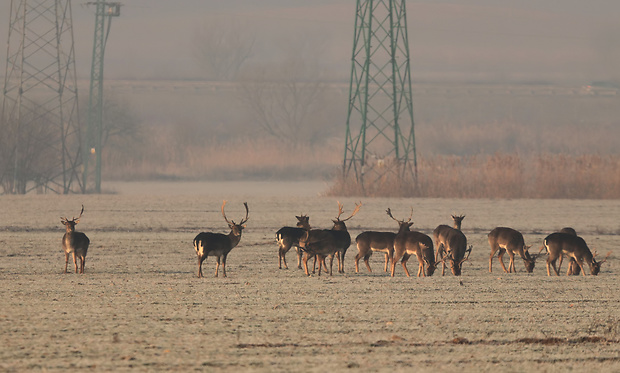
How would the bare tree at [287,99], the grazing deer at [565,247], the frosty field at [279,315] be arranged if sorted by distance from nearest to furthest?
the frosty field at [279,315] < the grazing deer at [565,247] < the bare tree at [287,99]

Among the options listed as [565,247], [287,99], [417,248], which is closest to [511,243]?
[565,247]

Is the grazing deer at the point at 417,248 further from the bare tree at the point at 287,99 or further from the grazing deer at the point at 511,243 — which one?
the bare tree at the point at 287,99

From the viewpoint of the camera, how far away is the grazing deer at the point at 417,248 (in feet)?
52.6

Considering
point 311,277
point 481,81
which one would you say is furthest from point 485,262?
point 481,81

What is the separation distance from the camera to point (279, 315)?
1204 centimetres

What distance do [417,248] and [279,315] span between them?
4.49m

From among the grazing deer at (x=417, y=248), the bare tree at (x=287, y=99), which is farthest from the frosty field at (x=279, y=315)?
the bare tree at (x=287, y=99)

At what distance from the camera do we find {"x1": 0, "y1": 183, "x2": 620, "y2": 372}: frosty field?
9555 mm

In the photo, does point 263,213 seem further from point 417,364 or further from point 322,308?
point 417,364

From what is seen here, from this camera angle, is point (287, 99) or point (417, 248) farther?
point (287, 99)

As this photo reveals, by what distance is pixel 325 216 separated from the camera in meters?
30.7

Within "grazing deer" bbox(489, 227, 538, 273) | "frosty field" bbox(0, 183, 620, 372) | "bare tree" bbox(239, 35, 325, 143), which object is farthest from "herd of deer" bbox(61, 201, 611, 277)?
"bare tree" bbox(239, 35, 325, 143)

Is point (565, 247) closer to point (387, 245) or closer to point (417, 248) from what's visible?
point (417, 248)

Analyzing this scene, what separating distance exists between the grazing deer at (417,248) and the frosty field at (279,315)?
1.01 ft
